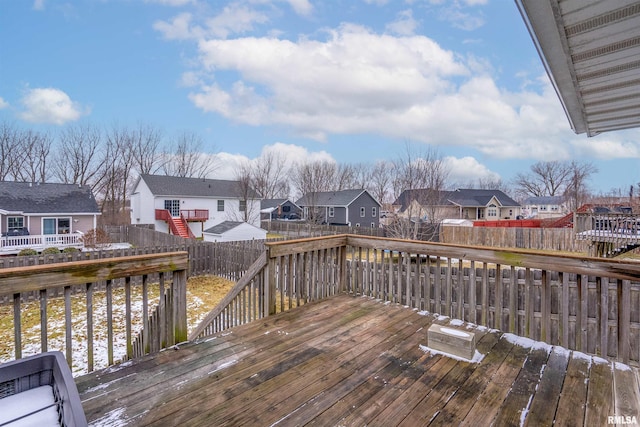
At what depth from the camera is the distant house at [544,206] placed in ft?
128

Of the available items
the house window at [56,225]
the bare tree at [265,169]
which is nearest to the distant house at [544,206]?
the bare tree at [265,169]

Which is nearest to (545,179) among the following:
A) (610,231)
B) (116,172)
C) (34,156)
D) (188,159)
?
(610,231)

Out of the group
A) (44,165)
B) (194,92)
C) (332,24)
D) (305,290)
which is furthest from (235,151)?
(305,290)

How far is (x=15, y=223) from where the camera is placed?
54.6 ft

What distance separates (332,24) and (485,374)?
46.3 ft

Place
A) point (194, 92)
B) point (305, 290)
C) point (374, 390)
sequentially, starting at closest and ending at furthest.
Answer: point (374, 390), point (305, 290), point (194, 92)

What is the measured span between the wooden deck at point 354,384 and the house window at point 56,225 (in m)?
20.3

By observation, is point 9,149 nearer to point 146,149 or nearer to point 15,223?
point 146,149

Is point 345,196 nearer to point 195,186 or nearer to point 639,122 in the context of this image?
point 195,186

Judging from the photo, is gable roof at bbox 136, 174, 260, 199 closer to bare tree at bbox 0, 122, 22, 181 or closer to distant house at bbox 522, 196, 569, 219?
bare tree at bbox 0, 122, 22, 181

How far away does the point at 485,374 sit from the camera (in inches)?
90.5

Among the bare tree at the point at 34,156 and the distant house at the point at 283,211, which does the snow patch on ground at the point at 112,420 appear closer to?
the bare tree at the point at 34,156

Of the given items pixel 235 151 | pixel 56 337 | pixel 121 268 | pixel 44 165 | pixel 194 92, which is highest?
pixel 194 92

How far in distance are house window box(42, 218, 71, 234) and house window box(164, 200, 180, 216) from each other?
573 centimetres
